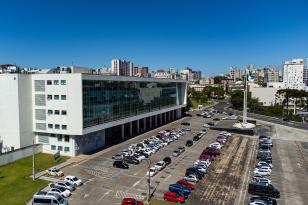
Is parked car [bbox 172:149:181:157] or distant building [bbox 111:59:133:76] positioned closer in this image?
parked car [bbox 172:149:181:157]

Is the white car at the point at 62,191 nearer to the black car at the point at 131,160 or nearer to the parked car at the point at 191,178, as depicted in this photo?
the black car at the point at 131,160

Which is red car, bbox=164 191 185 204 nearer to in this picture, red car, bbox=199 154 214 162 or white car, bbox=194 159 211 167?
white car, bbox=194 159 211 167

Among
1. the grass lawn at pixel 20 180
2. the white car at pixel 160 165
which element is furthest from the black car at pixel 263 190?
the grass lawn at pixel 20 180

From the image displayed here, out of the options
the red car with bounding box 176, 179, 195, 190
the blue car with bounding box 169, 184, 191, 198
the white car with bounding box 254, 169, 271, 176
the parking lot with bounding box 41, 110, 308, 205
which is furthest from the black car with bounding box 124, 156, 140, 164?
the white car with bounding box 254, 169, 271, 176

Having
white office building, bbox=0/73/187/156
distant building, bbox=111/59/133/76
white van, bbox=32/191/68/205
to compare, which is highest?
distant building, bbox=111/59/133/76

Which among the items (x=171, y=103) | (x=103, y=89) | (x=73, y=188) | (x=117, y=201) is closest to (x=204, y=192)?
(x=117, y=201)

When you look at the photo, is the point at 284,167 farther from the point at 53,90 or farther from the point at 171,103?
the point at 171,103

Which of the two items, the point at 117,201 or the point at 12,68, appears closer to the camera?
the point at 117,201

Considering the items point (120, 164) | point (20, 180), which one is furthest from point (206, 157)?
point (20, 180)
